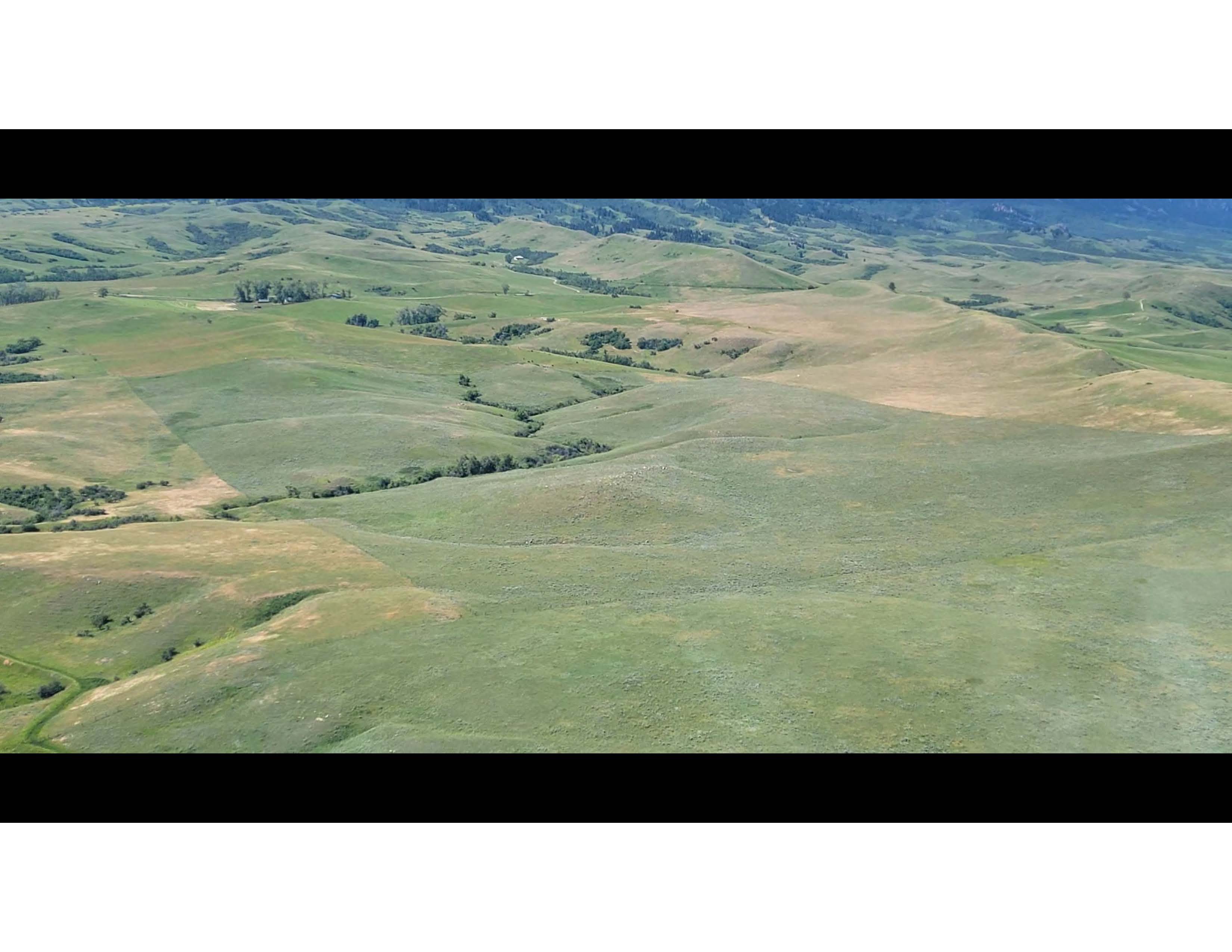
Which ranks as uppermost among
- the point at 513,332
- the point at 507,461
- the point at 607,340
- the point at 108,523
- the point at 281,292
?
the point at 281,292

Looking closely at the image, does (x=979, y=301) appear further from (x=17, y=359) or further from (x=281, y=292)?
(x=17, y=359)

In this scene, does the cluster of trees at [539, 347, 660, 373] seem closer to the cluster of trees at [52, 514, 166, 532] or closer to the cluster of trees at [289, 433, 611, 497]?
the cluster of trees at [289, 433, 611, 497]

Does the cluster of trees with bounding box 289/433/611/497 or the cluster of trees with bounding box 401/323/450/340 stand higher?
the cluster of trees with bounding box 401/323/450/340

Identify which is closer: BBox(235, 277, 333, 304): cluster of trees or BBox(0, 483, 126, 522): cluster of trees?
BBox(0, 483, 126, 522): cluster of trees

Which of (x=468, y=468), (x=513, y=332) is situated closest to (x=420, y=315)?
(x=513, y=332)

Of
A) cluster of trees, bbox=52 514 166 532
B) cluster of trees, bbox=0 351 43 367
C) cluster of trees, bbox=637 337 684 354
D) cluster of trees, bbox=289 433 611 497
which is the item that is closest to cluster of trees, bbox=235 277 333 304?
cluster of trees, bbox=0 351 43 367

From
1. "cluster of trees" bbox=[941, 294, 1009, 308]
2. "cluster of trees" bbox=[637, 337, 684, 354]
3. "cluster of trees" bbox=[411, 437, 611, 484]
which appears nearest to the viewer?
"cluster of trees" bbox=[411, 437, 611, 484]

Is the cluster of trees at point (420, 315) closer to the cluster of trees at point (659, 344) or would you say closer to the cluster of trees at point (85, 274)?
the cluster of trees at point (659, 344)

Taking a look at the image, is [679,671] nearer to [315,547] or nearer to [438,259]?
[315,547]
